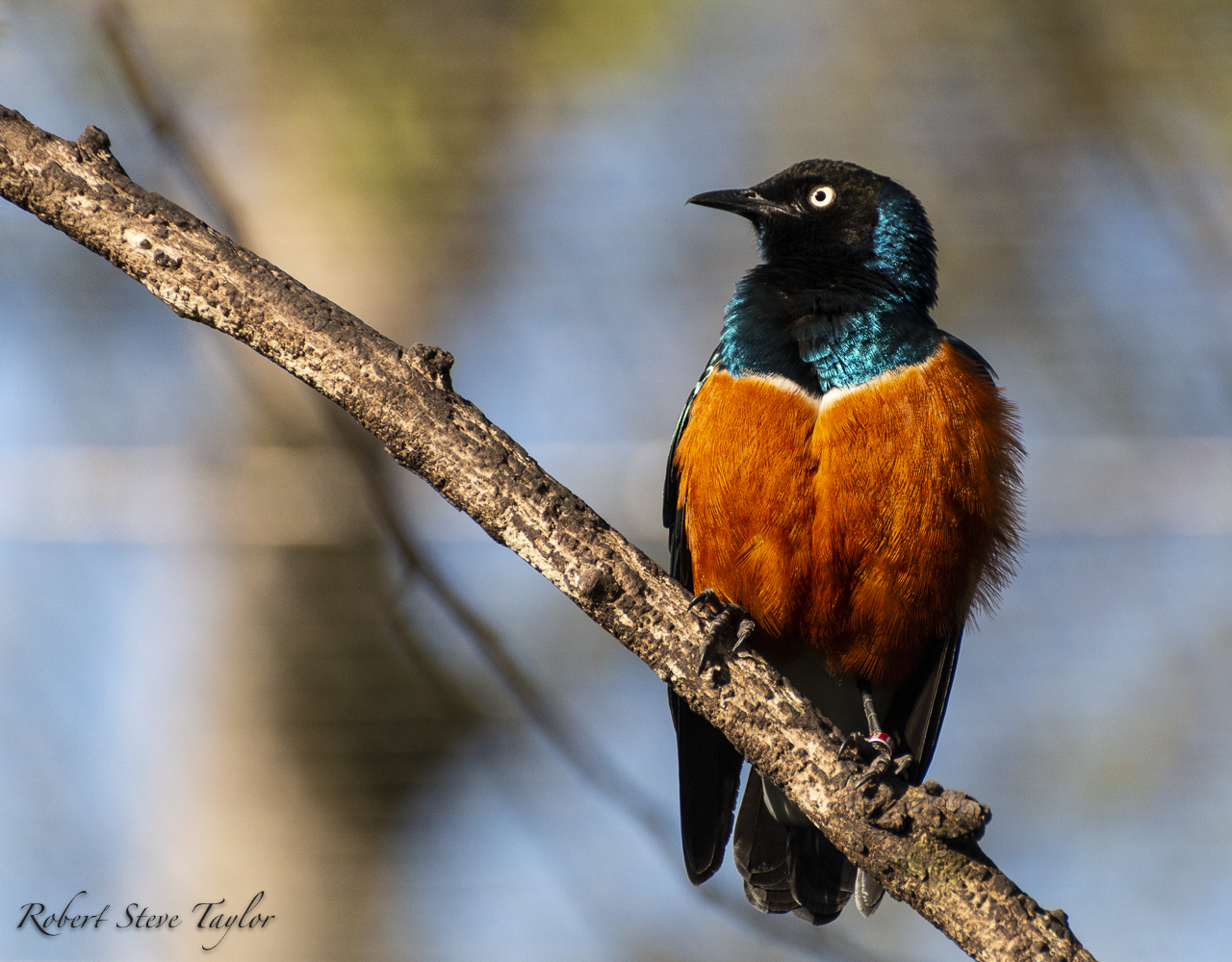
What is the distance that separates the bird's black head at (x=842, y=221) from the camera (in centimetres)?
452

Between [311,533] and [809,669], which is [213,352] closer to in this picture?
[311,533]

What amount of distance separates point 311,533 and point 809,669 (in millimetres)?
3274

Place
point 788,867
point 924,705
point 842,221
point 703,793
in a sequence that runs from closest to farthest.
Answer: point 703,793 < point 924,705 < point 788,867 < point 842,221

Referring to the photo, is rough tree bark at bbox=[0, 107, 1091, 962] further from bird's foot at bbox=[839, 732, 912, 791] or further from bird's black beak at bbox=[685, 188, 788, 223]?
bird's black beak at bbox=[685, 188, 788, 223]

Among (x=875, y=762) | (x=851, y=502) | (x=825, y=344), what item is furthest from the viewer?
(x=825, y=344)

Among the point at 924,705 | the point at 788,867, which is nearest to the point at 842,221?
A: the point at 924,705

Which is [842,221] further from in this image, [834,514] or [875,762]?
[875,762]

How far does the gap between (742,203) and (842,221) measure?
1.56 feet

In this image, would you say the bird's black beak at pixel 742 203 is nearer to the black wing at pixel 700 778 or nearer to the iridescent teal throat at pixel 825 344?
the iridescent teal throat at pixel 825 344

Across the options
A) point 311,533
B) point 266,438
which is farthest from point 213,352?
point 311,533

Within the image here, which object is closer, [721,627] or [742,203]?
[721,627]

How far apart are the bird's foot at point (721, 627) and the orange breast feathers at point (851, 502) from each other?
130 millimetres

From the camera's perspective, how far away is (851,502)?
148 inches

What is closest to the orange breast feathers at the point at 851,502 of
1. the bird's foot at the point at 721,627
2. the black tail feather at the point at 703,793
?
the bird's foot at the point at 721,627
